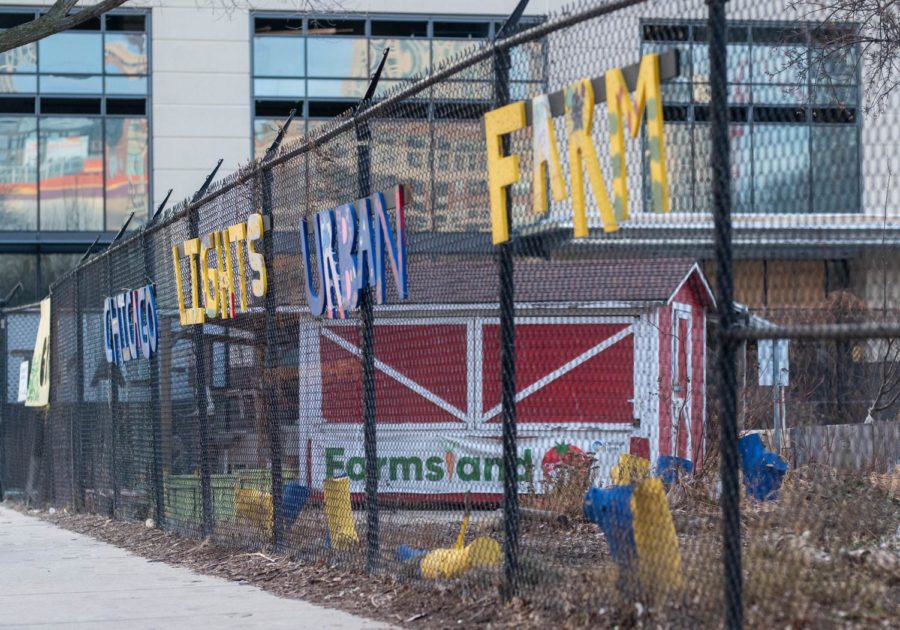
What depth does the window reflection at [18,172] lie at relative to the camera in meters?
31.2

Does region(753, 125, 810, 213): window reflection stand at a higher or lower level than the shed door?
higher

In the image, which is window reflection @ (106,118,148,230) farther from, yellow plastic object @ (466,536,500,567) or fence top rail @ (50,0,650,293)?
yellow plastic object @ (466,536,500,567)

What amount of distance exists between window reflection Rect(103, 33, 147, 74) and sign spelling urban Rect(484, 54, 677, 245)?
88.2 feet

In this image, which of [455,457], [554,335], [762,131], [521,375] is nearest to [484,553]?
[762,131]

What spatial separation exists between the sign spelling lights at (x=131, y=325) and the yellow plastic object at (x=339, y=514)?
4.08 meters

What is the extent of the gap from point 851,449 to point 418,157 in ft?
11.3

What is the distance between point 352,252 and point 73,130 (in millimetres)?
25331

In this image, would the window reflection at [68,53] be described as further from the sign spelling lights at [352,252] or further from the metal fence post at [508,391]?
the metal fence post at [508,391]

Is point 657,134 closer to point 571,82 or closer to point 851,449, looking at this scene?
point 571,82

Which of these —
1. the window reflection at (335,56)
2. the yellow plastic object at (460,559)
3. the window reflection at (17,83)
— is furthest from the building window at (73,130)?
the yellow plastic object at (460,559)

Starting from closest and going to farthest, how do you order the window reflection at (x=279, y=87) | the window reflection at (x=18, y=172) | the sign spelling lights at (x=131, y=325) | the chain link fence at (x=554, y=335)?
the chain link fence at (x=554, y=335)
the sign spelling lights at (x=131, y=325)
the window reflection at (x=18, y=172)
the window reflection at (x=279, y=87)

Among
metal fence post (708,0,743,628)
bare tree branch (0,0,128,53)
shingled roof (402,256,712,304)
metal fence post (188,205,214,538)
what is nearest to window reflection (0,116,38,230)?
bare tree branch (0,0,128,53)

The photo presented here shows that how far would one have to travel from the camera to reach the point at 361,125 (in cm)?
783

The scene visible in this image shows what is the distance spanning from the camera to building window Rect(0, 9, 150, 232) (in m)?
31.2
